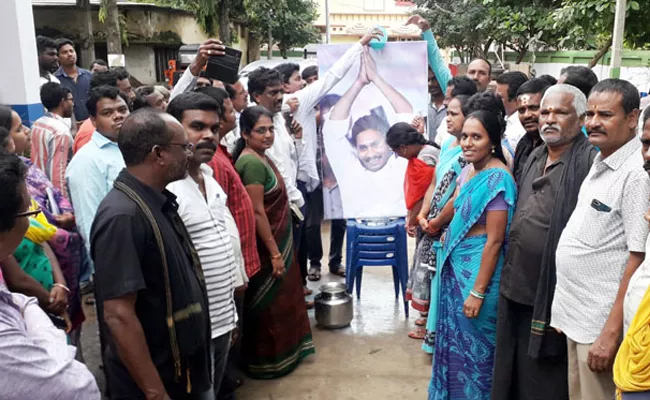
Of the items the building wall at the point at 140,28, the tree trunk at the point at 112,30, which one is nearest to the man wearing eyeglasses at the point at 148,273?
the tree trunk at the point at 112,30

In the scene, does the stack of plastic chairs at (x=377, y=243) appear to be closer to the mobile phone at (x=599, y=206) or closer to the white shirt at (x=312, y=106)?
the white shirt at (x=312, y=106)

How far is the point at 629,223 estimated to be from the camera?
2295 mm

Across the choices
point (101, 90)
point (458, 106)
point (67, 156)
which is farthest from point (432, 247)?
point (67, 156)

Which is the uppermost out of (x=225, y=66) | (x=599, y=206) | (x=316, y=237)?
(x=225, y=66)

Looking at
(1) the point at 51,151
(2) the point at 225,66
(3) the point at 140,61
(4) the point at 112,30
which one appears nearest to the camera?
(2) the point at 225,66

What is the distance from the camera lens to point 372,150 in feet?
16.4

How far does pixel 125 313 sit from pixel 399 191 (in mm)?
3317

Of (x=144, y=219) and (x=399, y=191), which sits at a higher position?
(x=144, y=219)

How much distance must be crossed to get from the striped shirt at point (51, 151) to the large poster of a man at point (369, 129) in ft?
6.64

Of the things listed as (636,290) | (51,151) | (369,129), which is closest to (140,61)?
(369,129)

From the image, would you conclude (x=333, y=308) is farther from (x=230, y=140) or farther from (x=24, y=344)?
(x=24, y=344)

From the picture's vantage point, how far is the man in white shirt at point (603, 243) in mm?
2316

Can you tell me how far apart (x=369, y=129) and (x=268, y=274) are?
5.75 feet

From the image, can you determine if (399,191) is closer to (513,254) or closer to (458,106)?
(458,106)
